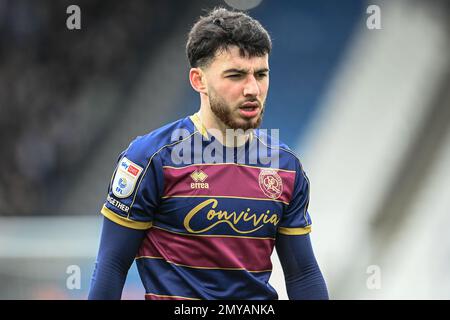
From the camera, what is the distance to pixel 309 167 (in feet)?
20.0

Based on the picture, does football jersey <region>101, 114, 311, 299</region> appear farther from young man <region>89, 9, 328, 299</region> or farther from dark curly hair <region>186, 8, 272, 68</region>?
dark curly hair <region>186, 8, 272, 68</region>

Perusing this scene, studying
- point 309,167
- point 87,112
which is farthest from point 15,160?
point 309,167

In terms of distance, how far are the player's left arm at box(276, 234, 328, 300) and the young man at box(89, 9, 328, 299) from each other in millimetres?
11

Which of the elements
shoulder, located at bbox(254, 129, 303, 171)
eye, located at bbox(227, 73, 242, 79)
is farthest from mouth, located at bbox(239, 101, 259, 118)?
shoulder, located at bbox(254, 129, 303, 171)

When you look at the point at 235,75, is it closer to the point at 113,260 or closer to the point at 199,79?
the point at 199,79

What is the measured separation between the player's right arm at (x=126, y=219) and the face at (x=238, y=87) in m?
0.28

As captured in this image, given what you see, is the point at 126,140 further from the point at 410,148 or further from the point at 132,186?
the point at 132,186

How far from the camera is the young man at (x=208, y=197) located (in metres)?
2.51

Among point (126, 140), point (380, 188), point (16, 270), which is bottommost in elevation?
point (16, 270)

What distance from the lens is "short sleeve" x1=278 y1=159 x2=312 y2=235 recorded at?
269 cm

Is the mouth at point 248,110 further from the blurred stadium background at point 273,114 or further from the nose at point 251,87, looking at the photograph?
the blurred stadium background at point 273,114

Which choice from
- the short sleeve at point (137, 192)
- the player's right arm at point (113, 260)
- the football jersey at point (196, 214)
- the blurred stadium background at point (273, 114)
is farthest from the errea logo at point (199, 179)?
the blurred stadium background at point (273, 114)

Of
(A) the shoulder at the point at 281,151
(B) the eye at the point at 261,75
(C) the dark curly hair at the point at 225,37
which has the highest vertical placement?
(C) the dark curly hair at the point at 225,37

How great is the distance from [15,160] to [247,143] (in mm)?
3893
